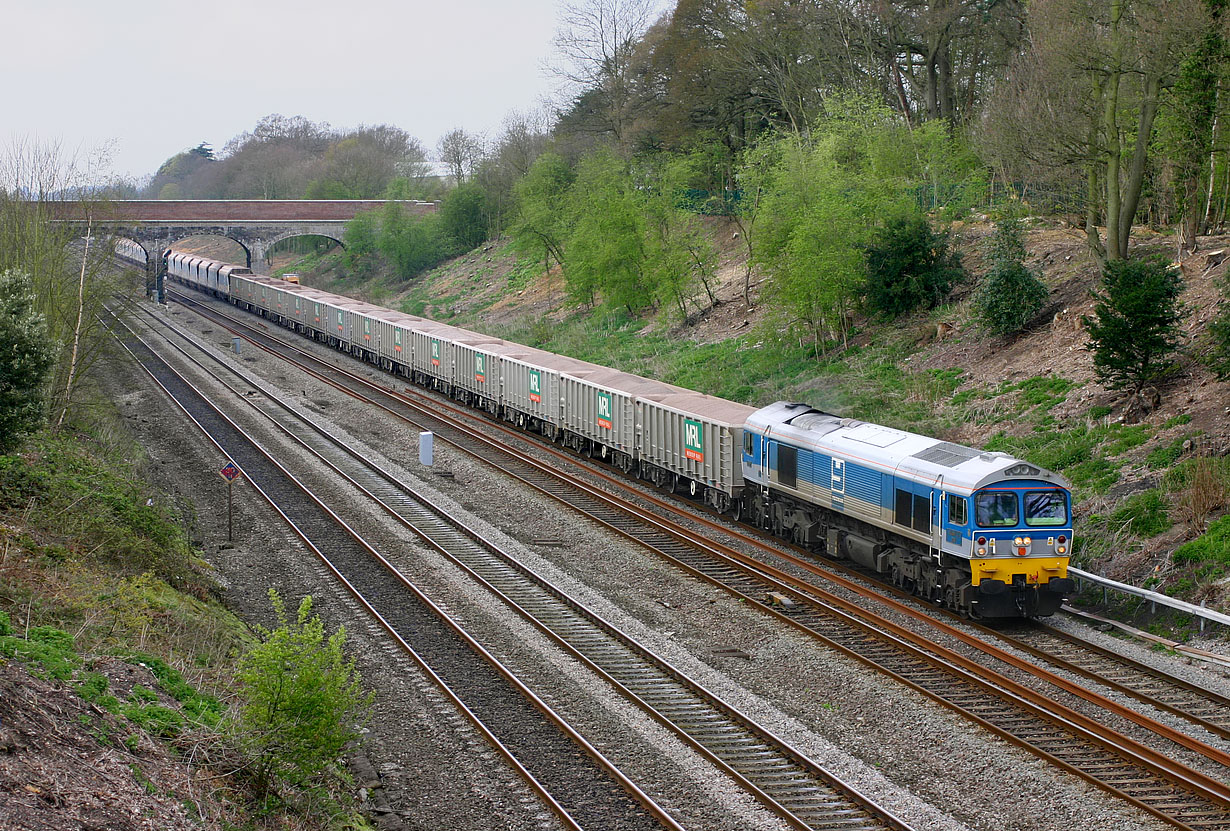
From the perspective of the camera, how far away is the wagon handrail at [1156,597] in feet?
50.9

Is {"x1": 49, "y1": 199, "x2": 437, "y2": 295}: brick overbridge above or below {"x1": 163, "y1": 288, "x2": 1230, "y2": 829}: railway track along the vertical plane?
above

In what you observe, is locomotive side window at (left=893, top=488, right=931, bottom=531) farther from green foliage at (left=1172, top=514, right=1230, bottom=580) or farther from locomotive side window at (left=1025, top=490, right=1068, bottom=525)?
green foliage at (left=1172, top=514, right=1230, bottom=580)

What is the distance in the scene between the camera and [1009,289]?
30438 millimetres

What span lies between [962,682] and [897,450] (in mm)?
5248

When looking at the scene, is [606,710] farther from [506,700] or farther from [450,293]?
[450,293]

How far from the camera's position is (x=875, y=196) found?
3609 cm

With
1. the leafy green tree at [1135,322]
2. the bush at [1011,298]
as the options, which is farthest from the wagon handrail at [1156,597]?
the bush at [1011,298]

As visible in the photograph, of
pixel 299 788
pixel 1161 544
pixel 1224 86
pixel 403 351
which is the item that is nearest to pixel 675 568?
pixel 1161 544

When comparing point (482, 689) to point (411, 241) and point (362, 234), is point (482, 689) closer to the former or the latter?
point (411, 241)

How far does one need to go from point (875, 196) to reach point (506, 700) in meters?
27.1

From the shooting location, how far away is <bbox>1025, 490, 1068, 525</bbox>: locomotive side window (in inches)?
658

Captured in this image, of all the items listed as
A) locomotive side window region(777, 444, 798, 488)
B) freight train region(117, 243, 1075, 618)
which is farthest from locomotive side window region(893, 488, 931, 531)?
locomotive side window region(777, 444, 798, 488)

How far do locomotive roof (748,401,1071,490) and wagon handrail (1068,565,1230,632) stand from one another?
5.50 ft

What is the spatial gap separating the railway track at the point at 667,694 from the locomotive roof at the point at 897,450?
19.1 ft
